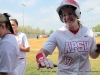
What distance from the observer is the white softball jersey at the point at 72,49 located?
239 centimetres

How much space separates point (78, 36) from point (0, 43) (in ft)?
2.83

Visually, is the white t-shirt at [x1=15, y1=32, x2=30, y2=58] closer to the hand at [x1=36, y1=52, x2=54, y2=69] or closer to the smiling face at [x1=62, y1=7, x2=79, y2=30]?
the smiling face at [x1=62, y1=7, x2=79, y2=30]

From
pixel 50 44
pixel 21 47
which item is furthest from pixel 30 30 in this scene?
pixel 50 44

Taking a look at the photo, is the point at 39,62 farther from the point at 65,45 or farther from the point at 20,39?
the point at 20,39

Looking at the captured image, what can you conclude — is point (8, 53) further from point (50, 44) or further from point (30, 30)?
point (30, 30)

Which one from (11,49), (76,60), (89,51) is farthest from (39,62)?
(89,51)

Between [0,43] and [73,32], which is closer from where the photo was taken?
[0,43]

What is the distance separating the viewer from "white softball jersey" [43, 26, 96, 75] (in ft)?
7.86

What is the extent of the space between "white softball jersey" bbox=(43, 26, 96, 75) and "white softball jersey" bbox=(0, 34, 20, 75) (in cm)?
35

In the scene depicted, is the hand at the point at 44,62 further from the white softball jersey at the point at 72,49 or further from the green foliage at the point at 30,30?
the green foliage at the point at 30,30

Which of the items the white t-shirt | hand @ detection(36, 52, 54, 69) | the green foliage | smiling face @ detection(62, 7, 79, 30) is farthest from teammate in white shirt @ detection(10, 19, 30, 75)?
the green foliage

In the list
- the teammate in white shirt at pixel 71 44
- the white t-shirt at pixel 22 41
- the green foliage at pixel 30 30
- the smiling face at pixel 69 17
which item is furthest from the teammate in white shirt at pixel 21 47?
the green foliage at pixel 30 30

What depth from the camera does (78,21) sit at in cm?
255

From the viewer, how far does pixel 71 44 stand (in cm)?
240
